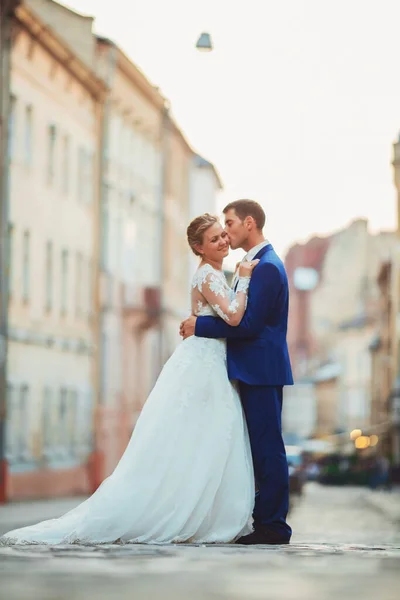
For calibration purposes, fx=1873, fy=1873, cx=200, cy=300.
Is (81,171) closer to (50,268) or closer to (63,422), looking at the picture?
(50,268)

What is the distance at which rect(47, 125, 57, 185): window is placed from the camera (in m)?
45.2

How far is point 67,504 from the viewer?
124 ft

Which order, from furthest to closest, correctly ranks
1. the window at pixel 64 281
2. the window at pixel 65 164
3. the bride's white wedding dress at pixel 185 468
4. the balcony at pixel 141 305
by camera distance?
the balcony at pixel 141 305
the window at pixel 64 281
the window at pixel 65 164
the bride's white wedding dress at pixel 185 468

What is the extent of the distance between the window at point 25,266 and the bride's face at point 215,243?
31.7 meters

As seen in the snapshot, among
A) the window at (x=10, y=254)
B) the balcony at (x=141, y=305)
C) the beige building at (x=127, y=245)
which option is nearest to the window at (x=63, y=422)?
the beige building at (x=127, y=245)

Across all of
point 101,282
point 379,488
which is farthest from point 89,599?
point 379,488

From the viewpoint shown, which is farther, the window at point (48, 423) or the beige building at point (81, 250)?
the window at point (48, 423)

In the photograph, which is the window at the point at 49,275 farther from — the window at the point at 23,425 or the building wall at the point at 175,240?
the building wall at the point at 175,240

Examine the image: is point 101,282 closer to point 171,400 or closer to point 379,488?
point 379,488

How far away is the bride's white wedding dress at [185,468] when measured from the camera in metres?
10.5

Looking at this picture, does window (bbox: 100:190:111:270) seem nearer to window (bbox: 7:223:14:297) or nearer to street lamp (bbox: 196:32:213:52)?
window (bbox: 7:223:14:297)

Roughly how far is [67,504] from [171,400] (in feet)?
88.9

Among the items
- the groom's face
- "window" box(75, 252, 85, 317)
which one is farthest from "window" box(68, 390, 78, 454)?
the groom's face

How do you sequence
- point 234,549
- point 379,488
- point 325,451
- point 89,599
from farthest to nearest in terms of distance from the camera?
point 325,451, point 379,488, point 234,549, point 89,599
